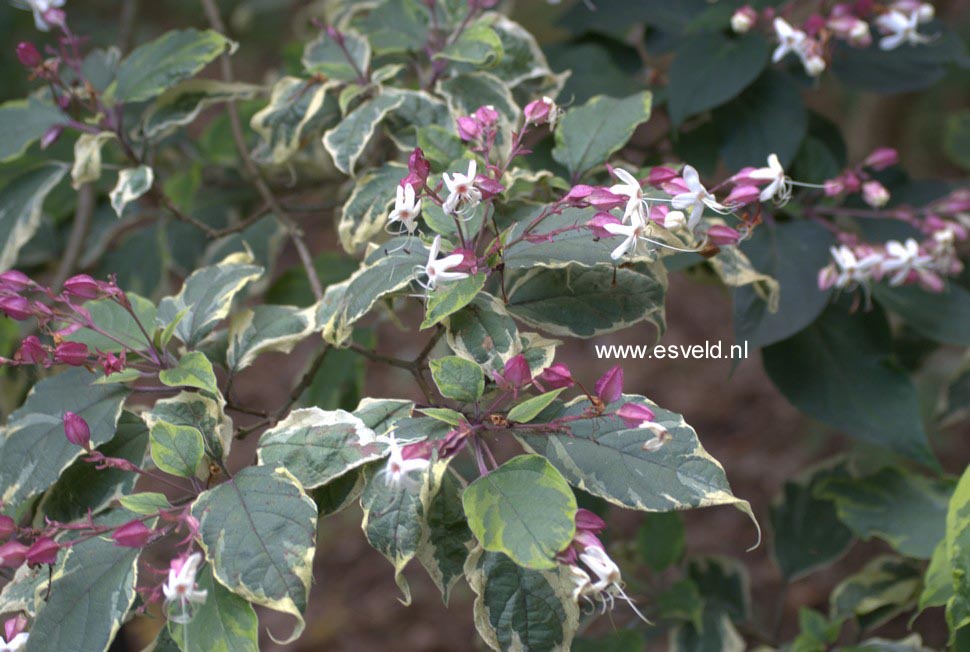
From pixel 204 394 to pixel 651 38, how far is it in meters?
0.80

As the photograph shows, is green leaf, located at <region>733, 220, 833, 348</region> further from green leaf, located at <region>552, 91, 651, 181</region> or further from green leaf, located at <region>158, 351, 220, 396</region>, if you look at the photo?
green leaf, located at <region>158, 351, 220, 396</region>

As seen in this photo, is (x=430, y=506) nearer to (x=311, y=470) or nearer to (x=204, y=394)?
(x=311, y=470)

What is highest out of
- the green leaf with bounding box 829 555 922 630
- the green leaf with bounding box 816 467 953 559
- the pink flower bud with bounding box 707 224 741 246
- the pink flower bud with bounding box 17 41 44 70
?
the pink flower bud with bounding box 17 41 44 70

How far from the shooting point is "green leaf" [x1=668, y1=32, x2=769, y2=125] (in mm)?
1067

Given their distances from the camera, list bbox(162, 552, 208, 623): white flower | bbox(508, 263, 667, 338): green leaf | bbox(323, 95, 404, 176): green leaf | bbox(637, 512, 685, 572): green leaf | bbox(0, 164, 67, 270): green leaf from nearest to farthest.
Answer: bbox(162, 552, 208, 623): white flower → bbox(508, 263, 667, 338): green leaf → bbox(323, 95, 404, 176): green leaf → bbox(0, 164, 67, 270): green leaf → bbox(637, 512, 685, 572): green leaf

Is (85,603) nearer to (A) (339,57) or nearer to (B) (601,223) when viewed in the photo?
(B) (601,223)

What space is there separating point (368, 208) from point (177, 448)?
307 millimetres

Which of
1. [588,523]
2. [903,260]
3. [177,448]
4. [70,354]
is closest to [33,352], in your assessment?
[70,354]

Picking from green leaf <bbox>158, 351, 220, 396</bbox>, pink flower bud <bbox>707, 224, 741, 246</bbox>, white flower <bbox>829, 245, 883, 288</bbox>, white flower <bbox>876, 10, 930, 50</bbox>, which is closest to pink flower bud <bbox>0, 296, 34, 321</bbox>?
green leaf <bbox>158, 351, 220, 396</bbox>

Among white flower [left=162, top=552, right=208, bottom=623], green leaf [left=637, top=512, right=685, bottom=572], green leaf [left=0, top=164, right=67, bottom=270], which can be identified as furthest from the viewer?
green leaf [left=637, top=512, right=685, bottom=572]

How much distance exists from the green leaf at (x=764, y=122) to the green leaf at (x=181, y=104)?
60cm

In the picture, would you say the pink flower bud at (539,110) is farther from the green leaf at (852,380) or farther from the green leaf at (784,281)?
the green leaf at (852,380)

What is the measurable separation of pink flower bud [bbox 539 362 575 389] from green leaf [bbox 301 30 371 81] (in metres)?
0.47

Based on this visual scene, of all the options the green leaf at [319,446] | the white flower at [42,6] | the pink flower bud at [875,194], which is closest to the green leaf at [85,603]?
the green leaf at [319,446]
